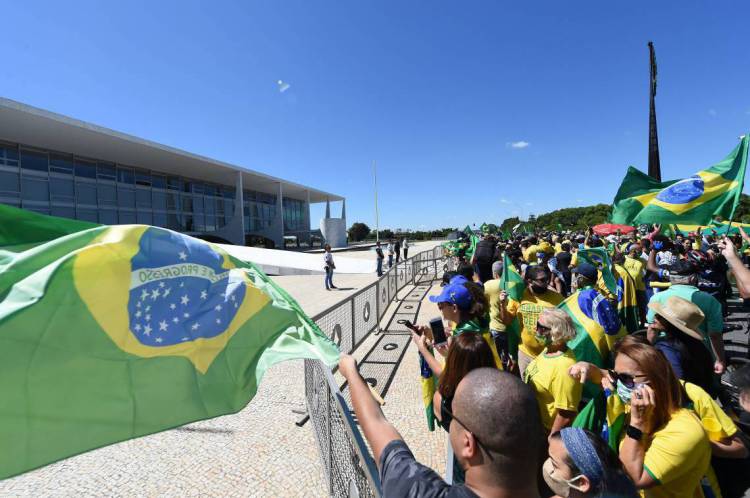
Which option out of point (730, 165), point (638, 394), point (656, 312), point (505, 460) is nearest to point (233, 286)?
point (505, 460)

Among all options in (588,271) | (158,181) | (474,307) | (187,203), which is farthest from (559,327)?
(187,203)

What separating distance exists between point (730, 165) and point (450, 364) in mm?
5545

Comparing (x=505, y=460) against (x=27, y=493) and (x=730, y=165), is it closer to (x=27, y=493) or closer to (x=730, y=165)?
(x=27, y=493)

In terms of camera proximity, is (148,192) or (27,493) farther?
(148,192)

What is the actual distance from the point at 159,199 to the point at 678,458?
36.9 m

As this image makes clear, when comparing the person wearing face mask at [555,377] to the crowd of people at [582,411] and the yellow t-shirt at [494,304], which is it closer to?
the crowd of people at [582,411]

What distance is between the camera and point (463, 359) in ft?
7.09

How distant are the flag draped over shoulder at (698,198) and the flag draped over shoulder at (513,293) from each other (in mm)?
2522

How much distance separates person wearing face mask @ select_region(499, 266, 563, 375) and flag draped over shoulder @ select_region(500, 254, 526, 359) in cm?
6

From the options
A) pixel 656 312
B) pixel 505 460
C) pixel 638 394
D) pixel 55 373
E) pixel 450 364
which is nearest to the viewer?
pixel 505 460

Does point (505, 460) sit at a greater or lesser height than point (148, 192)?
lesser

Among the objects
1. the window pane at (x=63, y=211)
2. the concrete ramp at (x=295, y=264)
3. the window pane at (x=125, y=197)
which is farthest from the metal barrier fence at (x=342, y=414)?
the window pane at (x=125, y=197)

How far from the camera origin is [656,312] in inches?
111

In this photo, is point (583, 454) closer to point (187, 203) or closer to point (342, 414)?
point (342, 414)
